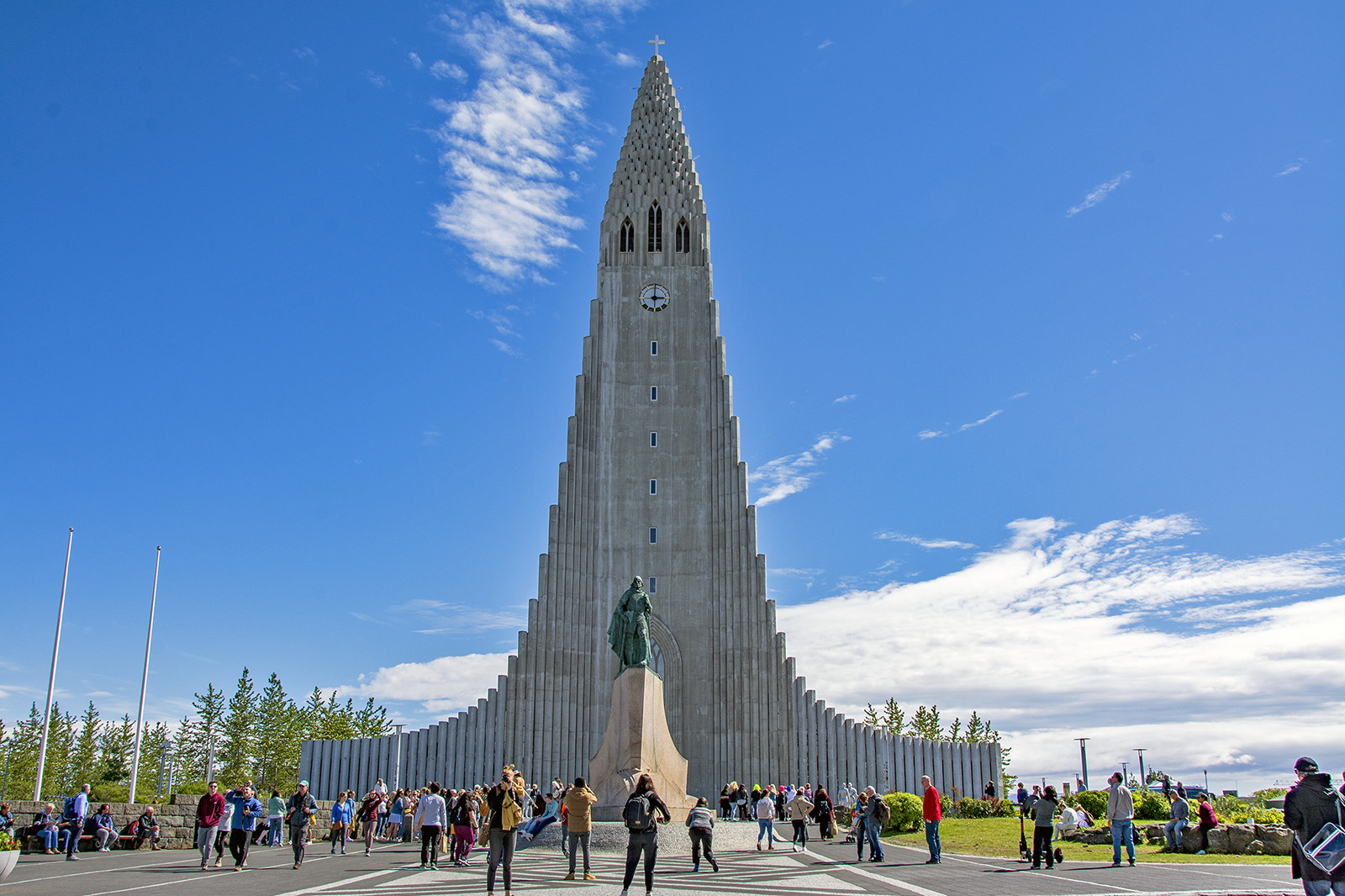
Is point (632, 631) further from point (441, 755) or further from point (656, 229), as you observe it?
point (656, 229)

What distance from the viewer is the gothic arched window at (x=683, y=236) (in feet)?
155

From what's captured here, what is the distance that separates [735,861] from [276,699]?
48112 mm

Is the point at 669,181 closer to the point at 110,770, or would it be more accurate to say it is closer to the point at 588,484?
the point at 588,484

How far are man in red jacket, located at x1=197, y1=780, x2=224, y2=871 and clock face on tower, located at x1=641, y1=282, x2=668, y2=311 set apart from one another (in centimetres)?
3208

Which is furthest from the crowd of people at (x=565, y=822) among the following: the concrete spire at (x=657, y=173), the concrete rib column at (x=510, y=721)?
the concrete spire at (x=657, y=173)

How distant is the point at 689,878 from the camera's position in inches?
546

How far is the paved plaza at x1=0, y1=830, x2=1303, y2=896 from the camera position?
11.9m

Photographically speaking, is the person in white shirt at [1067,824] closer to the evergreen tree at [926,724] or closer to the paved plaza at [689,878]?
the paved plaza at [689,878]

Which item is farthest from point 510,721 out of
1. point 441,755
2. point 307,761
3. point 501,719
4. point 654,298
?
point 654,298

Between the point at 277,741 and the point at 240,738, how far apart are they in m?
2.60

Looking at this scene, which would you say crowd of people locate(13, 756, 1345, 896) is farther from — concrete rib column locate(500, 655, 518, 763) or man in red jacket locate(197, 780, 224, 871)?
concrete rib column locate(500, 655, 518, 763)

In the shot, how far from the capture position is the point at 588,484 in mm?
42719

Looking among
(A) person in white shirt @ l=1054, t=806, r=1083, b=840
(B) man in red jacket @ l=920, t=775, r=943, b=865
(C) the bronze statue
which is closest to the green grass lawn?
(A) person in white shirt @ l=1054, t=806, r=1083, b=840

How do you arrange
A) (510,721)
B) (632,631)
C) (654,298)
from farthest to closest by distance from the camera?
(654,298), (510,721), (632,631)
